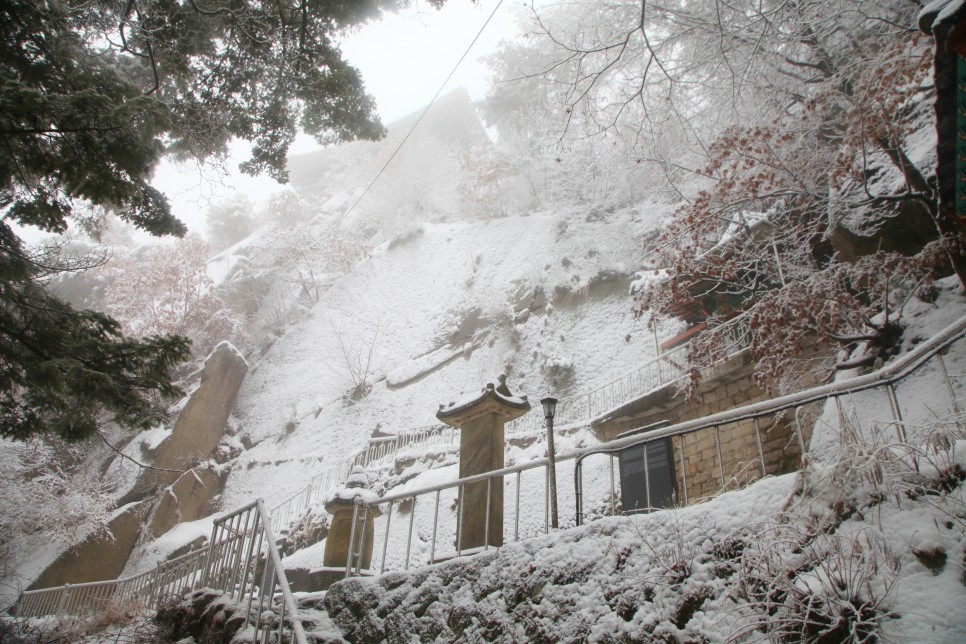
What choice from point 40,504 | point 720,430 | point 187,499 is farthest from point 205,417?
point 720,430

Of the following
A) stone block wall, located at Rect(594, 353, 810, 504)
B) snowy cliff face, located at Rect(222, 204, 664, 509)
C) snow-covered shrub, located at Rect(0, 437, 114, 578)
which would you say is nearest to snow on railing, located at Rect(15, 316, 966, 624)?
stone block wall, located at Rect(594, 353, 810, 504)

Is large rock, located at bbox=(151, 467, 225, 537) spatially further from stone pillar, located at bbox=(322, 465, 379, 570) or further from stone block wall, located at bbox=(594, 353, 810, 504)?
stone block wall, located at bbox=(594, 353, 810, 504)

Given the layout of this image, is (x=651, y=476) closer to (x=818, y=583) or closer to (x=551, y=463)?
(x=551, y=463)

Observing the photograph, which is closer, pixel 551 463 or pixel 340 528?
pixel 551 463

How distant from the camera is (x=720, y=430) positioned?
8.34 meters

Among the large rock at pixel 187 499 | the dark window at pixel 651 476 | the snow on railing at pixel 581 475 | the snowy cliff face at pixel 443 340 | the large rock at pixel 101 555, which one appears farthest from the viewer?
the snowy cliff face at pixel 443 340

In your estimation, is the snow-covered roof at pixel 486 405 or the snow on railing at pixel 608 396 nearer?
the snow-covered roof at pixel 486 405

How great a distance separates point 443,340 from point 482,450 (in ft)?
48.4

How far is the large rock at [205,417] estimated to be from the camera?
1539 centimetres

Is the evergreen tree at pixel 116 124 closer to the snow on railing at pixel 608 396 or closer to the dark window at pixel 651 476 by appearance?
Result: the dark window at pixel 651 476

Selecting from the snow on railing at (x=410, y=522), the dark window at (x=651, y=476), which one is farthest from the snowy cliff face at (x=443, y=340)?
the snow on railing at (x=410, y=522)

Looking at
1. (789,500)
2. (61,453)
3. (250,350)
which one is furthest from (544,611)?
(250,350)

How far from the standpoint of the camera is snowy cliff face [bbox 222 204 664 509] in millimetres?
15844

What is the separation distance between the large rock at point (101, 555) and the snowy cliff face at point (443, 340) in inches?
123
